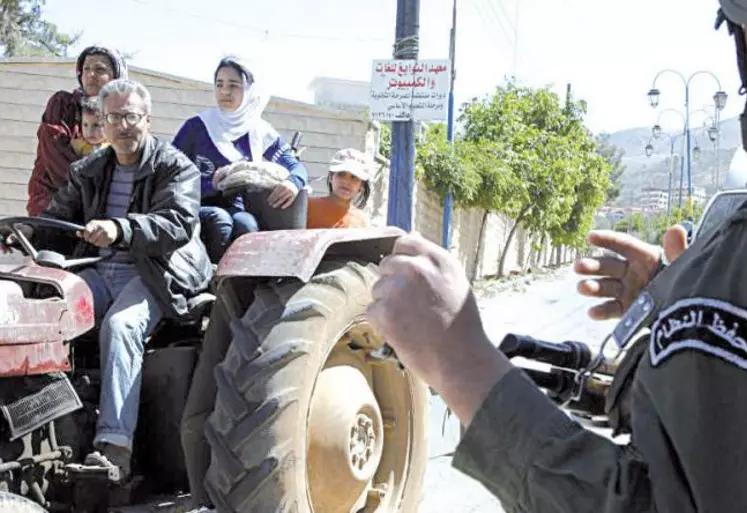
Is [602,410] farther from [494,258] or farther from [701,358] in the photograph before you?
[494,258]

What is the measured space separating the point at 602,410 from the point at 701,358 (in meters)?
0.76

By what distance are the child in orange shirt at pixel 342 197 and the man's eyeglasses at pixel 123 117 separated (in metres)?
2.13

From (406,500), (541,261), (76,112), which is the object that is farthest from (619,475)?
(541,261)

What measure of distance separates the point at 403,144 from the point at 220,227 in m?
4.60

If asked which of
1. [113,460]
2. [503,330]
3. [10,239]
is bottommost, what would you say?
[503,330]

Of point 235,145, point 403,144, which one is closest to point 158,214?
point 235,145

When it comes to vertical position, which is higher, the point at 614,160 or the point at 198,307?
the point at 198,307

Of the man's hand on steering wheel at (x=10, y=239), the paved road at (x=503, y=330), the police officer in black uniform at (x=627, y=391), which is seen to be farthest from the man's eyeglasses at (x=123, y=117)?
the police officer in black uniform at (x=627, y=391)

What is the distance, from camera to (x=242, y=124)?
4.85m

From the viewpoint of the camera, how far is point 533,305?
15.9 meters

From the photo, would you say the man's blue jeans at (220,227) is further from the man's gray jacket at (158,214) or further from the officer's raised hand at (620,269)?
the officer's raised hand at (620,269)

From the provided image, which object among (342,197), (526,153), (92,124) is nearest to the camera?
(92,124)

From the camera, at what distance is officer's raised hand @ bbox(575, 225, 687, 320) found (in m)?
1.98

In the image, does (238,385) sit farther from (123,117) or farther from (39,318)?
(123,117)
